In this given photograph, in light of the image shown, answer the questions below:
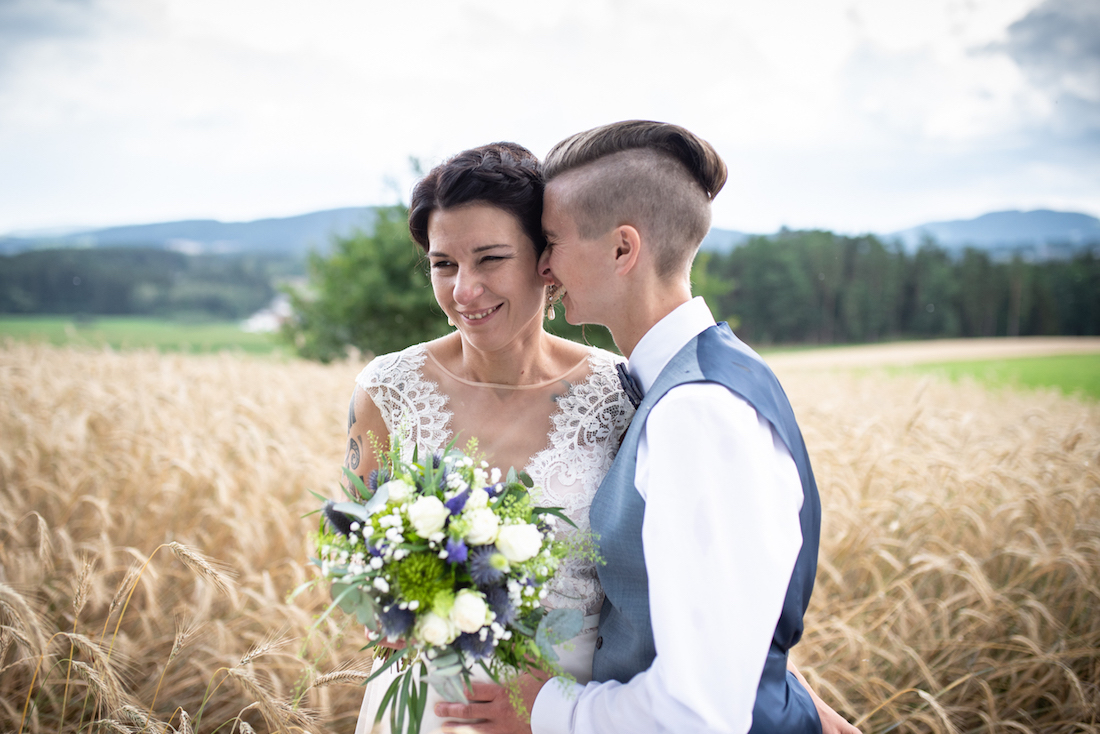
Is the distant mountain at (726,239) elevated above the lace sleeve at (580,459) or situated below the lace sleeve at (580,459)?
above

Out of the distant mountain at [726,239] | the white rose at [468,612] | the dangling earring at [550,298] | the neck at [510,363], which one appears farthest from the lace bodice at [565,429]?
the distant mountain at [726,239]

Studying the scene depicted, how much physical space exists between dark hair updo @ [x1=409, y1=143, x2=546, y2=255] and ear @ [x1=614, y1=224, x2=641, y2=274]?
0.65 m

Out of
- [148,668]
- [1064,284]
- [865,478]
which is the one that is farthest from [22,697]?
[1064,284]

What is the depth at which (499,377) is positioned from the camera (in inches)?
120

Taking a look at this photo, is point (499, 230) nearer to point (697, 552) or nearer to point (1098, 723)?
point (697, 552)

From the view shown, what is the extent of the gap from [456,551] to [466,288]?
1241mm

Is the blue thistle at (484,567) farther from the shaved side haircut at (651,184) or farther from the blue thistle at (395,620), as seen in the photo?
the shaved side haircut at (651,184)

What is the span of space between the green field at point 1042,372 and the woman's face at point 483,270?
41.4ft

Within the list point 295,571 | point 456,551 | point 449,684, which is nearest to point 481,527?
point 456,551

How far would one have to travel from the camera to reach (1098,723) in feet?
10.9

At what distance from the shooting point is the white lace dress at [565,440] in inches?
97.8

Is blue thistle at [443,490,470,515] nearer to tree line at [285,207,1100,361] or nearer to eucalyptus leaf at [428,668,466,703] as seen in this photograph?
eucalyptus leaf at [428,668,466,703]

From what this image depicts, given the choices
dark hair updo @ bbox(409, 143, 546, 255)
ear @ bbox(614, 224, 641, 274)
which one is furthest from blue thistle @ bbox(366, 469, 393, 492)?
dark hair updo @ bbox(409, 143, 546, 255)

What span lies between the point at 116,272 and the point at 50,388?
20419mm
